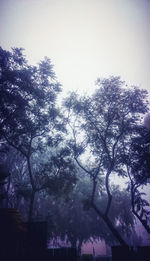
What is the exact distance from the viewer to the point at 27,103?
1919 centimetres

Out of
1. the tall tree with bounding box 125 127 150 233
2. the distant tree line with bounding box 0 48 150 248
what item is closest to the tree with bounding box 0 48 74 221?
the distant tree line with bounding box 0 48 150 248

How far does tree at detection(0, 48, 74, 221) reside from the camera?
58.5 feet

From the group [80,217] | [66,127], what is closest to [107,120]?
[66,127]

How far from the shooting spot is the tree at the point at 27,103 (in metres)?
17.8

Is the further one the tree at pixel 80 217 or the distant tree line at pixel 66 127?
the tree at pixel 80 217

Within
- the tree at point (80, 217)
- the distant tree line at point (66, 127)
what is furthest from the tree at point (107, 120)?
the tree at point (80, 217)

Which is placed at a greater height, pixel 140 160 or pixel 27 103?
pixel 27 103

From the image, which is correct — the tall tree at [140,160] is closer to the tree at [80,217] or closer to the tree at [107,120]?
the tree at [107,120]

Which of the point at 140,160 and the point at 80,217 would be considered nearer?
the point at 140,160

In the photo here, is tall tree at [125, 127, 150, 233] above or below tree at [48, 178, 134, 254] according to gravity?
above

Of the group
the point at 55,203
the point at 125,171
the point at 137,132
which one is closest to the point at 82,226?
the point at 55,203

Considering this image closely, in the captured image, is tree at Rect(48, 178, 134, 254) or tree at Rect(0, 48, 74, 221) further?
tree at Rect(48, 178, 134, 254)

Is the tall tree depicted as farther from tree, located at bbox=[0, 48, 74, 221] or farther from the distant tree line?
tree, located at bbox=[0, 48, 74, 221]

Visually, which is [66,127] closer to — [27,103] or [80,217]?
[27,103]
